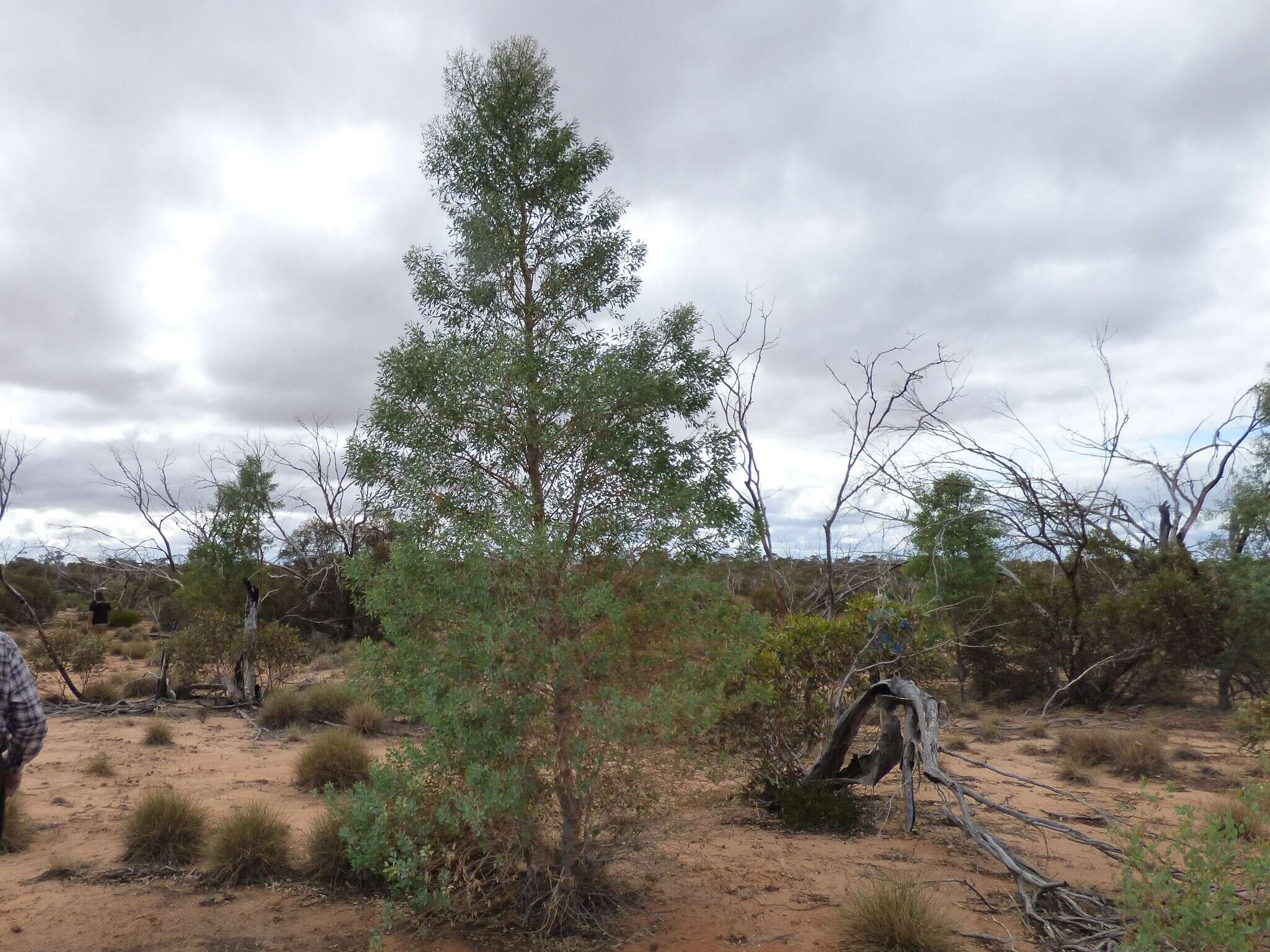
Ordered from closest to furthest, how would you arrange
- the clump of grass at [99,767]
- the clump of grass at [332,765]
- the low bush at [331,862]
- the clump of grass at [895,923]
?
the clump of grass at [895,923] < the low bush at [331,862] < the clump of grass at [332,765] < the clump of grass at [99,767]

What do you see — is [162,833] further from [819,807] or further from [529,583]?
[819,807]

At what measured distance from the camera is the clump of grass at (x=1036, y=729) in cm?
1268

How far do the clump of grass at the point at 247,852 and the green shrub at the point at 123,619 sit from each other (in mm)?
24617

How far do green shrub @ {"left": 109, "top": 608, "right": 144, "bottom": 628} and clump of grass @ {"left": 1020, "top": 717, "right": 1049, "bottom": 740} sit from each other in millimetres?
26475

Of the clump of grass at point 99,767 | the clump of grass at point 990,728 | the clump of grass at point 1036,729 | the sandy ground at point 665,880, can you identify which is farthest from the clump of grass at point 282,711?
the clump of grass at point 1036,729

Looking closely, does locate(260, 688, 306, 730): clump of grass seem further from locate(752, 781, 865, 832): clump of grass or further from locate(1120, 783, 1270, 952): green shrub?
locate(1120, 783, 1270, 952): green shrub

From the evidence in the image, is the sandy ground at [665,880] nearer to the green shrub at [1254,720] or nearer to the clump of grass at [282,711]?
the green shrub at [1254,720]

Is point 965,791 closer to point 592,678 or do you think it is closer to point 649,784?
point 649,784

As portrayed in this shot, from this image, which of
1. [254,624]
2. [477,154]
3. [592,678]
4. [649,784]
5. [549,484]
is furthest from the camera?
[254,624]

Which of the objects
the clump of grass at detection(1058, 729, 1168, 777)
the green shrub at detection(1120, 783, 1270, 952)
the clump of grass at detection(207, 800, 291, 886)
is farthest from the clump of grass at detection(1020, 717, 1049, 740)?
the clump of grass at detection(207, 800, 291, 886)

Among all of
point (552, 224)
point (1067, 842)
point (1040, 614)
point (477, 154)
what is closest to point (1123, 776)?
point (1067, 842)

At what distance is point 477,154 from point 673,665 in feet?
14.2

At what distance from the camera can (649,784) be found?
4996 millimetres

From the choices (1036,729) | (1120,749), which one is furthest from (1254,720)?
(1036,729)
